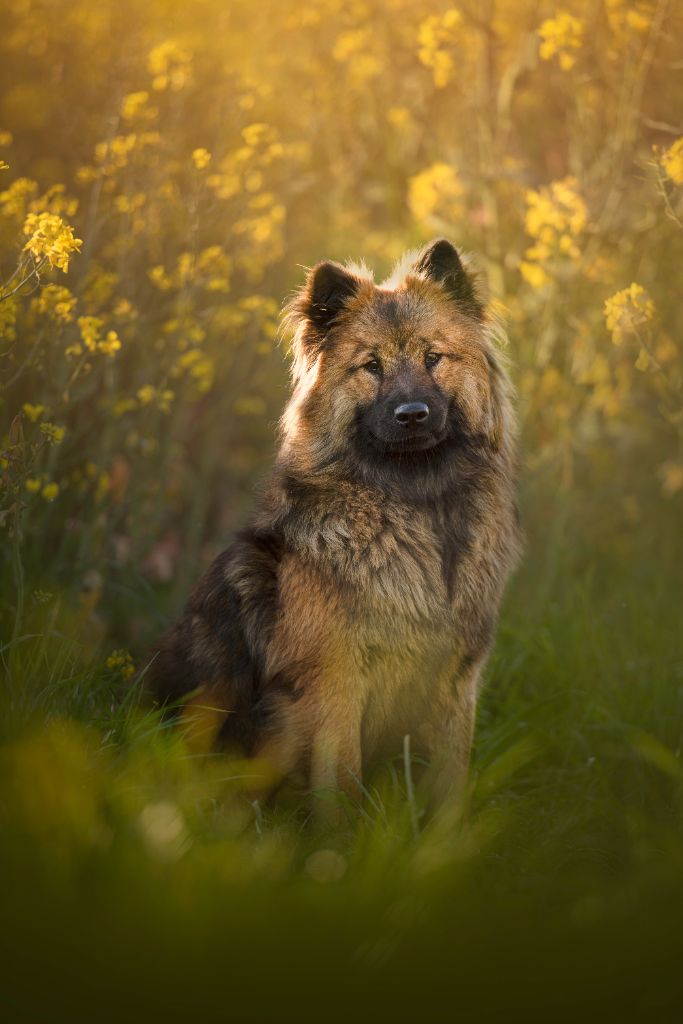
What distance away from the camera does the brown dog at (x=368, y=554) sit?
3.44 metres

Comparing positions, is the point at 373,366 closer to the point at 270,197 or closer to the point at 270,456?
the point at 270,456

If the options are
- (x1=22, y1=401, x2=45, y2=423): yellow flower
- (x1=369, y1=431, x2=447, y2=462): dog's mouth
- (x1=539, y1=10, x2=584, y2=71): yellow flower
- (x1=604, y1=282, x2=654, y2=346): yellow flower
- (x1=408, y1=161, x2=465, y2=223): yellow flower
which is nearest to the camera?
(x1=369, y1=431, x2=447, y2=462): dog's mouth

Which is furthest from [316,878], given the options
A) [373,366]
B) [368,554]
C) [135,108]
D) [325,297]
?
[135,108]

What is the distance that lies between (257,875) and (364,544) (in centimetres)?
129

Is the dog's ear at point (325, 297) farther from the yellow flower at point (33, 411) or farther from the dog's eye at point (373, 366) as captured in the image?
the yellow flower at point (33, 411)

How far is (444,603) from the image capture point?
11.6 feet

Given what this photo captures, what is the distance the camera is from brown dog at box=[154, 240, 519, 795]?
11.3ft

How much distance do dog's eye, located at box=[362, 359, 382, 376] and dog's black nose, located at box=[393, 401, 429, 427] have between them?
239mm

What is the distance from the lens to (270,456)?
185 inches

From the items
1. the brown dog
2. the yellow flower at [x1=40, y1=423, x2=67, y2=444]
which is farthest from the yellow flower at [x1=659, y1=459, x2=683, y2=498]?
the yellow flower at [x1=40, y1=423, x2=67, y2=444]

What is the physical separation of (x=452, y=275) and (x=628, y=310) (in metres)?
0.83

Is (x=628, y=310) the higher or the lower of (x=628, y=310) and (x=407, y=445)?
the higher

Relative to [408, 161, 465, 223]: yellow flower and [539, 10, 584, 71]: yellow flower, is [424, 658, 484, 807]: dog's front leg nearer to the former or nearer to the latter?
[539, 10, 584, 71]: yellow flower

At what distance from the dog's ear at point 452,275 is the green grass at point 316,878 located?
181 centimetres
